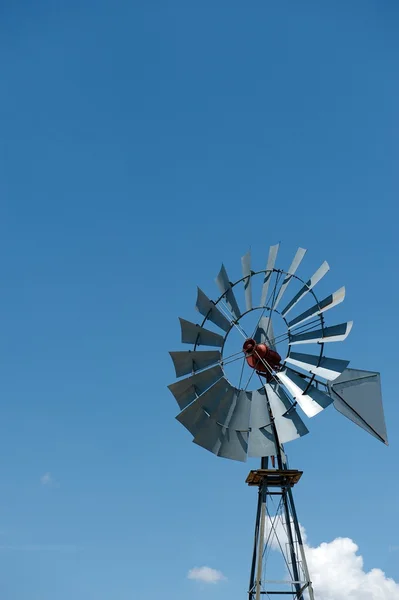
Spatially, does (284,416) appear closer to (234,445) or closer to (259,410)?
(259,410)

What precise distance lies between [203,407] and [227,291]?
11.1 ft

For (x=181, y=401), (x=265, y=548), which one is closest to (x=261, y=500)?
(x=265, y=548)

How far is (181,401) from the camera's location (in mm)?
15242

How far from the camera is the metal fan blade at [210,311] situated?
1639cm

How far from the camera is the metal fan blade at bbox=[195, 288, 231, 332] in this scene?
16391 millimetres

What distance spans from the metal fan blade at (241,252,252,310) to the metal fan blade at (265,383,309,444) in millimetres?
2545

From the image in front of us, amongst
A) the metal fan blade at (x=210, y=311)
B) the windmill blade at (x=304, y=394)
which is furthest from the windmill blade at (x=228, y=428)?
the metal fan blade at (x=210, y=311)

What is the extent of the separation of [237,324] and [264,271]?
65.4 inches

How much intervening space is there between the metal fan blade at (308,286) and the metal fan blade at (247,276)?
1.17 metres

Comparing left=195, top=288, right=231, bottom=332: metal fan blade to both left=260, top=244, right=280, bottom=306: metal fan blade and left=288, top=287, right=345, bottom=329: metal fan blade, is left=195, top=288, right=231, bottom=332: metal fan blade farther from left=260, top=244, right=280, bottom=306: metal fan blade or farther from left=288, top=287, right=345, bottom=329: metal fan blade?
left=288, top=287, right=345, bottom=329: metal fan blade

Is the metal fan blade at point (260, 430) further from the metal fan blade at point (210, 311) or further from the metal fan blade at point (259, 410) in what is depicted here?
the metal fan blade at point (210, 311)

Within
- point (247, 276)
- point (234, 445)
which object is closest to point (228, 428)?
point (234, 445)

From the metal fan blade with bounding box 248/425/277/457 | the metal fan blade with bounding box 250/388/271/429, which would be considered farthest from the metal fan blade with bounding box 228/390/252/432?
the metal fan blade with bounding box 248/425/277/457

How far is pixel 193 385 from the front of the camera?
15.5 meters
